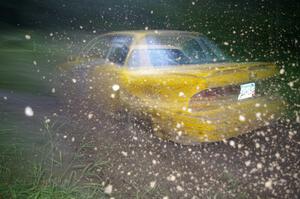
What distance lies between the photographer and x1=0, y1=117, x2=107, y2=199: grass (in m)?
3.15

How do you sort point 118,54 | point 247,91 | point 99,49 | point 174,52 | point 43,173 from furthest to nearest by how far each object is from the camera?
1. point 99,49
2. point 118,54
3. point 174,52
4. point 247,91
5. point 43,173

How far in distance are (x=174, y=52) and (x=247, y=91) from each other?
1.24m

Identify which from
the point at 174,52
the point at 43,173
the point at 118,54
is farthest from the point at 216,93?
the point at 43,173

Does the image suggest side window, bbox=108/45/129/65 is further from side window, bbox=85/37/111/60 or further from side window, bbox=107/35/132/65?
side window, bbox=85/37/111/60

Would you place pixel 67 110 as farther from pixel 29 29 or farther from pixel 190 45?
→ pixel 29 29

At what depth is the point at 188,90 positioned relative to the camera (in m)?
3.94

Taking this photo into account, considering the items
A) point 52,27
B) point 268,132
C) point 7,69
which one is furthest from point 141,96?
point 52,27

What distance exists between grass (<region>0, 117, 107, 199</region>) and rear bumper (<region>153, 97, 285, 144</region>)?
2.76ft

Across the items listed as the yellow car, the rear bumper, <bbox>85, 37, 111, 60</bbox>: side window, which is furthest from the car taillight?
<bbox>85, 37, 111, 60</bbox>: side window

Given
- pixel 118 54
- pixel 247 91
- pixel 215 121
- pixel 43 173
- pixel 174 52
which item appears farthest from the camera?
pixel 118 54

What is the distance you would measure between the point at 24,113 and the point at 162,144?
2172 millimetres

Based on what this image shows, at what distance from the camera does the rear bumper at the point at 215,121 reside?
3.87 metres

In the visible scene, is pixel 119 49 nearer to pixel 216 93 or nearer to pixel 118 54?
pixel 118 54

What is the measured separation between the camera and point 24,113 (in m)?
5.23
